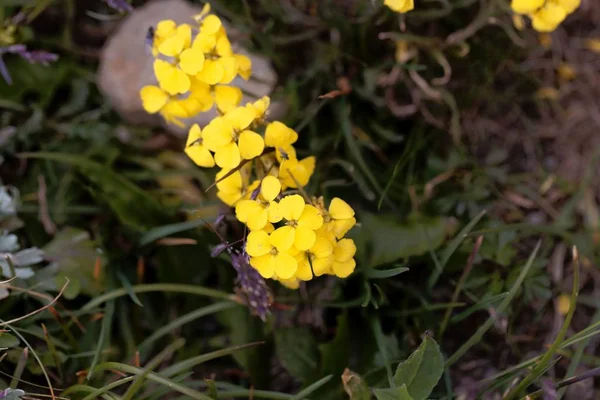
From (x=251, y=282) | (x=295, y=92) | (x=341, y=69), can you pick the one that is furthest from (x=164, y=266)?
(x=341, y=69)

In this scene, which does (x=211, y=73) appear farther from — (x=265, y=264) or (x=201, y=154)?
(x=265, y=264)

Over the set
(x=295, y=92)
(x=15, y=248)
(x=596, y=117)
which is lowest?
(x=15, y=248)

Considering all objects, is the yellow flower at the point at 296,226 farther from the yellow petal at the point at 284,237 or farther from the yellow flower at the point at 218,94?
the yellow flower at the point at 218,94

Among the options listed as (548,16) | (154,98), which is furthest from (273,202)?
(548,16)

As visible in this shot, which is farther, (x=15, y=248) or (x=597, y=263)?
(x=597, y=263)

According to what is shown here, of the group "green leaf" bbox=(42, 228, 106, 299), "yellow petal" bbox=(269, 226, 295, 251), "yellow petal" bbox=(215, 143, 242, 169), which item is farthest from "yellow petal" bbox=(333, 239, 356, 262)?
"green leaf" bbox=(42, 228, 106, 299)

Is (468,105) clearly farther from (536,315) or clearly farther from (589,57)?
(536,315)
